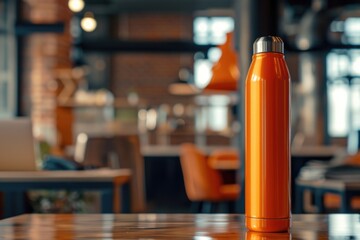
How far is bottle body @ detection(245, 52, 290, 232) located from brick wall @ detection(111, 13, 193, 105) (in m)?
12.3

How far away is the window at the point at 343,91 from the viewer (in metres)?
13.6

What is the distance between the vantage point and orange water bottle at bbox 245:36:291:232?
3.07ft

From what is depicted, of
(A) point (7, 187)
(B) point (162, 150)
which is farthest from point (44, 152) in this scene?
(B) point (162, 150)

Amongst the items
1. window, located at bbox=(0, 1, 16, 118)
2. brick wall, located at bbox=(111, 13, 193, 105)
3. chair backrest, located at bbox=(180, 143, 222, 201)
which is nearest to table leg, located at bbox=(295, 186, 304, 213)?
chair backrest, located at bbox=(180, 143, 222, 201)

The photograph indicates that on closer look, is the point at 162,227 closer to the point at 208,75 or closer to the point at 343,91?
the point at 208,75

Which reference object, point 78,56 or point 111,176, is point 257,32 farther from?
point 78,56

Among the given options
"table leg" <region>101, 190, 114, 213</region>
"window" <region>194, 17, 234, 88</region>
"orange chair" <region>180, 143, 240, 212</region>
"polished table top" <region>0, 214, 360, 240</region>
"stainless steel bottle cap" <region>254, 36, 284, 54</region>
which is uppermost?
"window" <region>194, 17, 234, 88</region>

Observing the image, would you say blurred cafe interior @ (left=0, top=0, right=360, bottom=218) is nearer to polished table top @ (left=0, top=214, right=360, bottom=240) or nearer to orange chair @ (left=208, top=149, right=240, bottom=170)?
orange chair @ (left=208, top=149, right=240, bottom=170)

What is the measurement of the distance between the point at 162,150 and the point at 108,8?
5.76m

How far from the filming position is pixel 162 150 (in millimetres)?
8102

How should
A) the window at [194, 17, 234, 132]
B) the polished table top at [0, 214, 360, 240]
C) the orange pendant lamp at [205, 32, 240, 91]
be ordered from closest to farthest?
the polished table top at [0, 214, 360, 240], the orange pendant lamp at [205, 32, 240, 91], the window at [194, 17, 234, 132]

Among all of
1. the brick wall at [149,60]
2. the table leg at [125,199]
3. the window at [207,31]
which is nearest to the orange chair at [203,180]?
the table leg at [125,199]

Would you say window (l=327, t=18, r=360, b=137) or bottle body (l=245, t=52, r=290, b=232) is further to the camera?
window (l=327, t=18, r=360, b=137)

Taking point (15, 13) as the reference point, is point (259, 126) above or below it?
below
